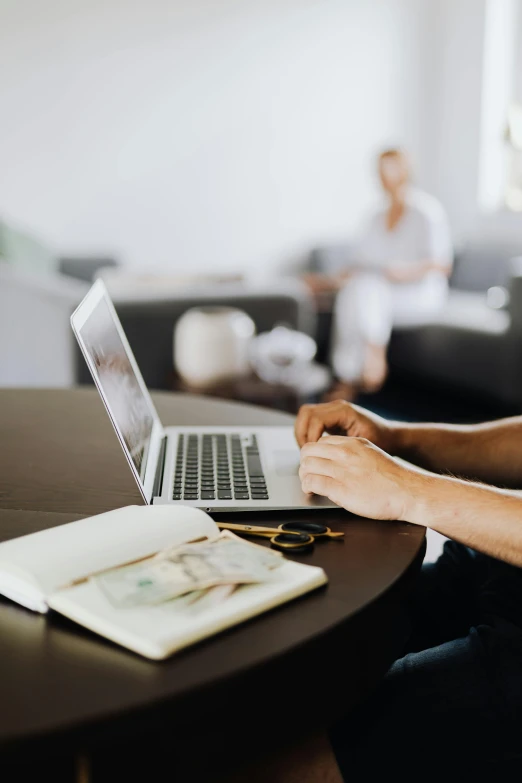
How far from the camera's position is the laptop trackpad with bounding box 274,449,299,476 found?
3.36 ft

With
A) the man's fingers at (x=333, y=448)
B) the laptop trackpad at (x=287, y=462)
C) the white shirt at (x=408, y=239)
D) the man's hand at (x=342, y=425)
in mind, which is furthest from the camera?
the white shirt at (x=408, y=239)

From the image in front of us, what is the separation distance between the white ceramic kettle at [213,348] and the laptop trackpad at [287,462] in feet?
3.99

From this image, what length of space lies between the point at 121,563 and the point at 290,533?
18 centimetres

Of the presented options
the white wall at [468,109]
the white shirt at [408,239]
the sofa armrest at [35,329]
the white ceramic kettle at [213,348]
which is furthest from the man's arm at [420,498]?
the white wall at [468,109]

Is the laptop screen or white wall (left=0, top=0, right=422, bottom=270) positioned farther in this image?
white wall (left=0, top=0, right=422, bottom=270)

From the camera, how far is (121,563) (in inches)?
27.9

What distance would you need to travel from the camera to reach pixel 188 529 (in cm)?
77

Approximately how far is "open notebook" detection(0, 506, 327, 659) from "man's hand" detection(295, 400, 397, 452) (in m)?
0.35

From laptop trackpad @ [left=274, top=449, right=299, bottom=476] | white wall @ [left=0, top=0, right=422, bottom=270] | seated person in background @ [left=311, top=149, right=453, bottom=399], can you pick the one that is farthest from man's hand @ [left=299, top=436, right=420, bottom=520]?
white wall @ [left=0, top=0, right=422, bottom=270]

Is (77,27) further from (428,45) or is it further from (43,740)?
(43,740)

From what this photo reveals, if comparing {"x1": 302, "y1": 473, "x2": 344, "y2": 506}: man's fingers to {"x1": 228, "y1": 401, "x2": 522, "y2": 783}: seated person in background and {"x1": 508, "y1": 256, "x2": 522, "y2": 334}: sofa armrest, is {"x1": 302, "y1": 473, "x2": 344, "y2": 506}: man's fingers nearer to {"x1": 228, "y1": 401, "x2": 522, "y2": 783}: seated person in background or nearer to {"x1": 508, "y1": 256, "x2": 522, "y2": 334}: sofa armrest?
{"x1": 228, "y1": 401, "x2": 522, "y2": 783}: seated person in background

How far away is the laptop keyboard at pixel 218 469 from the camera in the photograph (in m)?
0.94

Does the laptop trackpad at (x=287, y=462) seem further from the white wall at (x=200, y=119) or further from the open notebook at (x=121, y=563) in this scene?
the white wall at (x=200, y=119)

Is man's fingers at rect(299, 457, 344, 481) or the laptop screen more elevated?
the laptop screen
